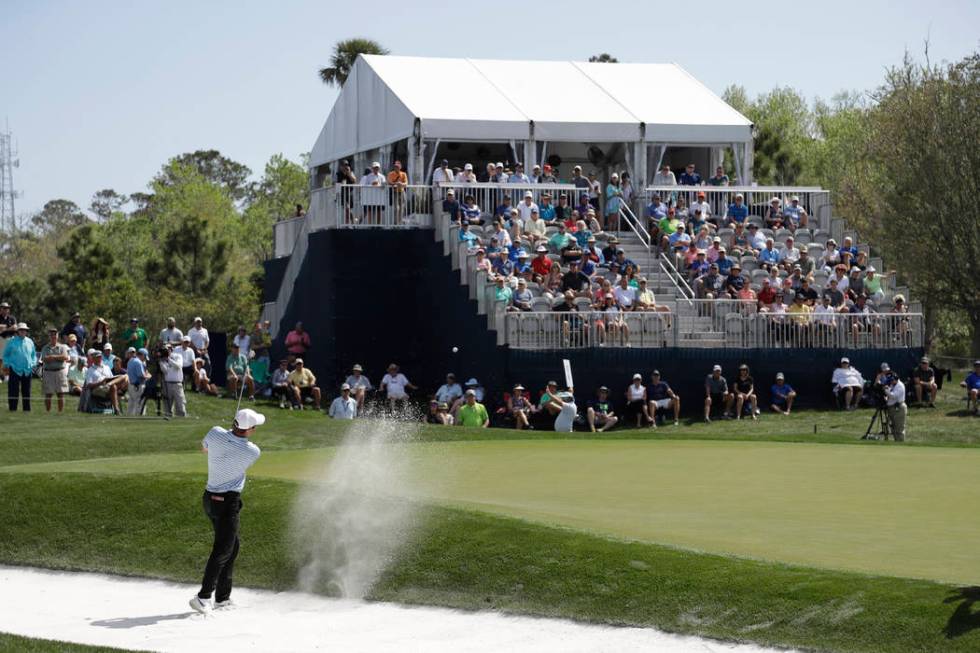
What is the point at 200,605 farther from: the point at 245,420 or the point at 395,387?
the point at 395,387

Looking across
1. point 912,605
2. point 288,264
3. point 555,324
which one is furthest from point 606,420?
point 912,605

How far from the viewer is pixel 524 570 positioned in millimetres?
14938

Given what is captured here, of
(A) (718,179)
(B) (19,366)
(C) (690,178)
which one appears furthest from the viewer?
(A) (718,179)

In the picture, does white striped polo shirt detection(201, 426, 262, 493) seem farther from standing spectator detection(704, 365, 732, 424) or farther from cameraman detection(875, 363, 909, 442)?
standing spectator detection(704, 365, 732, 424)

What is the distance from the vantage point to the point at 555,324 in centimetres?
3359

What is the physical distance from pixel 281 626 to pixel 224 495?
1.36 meters

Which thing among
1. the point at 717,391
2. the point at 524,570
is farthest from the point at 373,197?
the point at 524,570

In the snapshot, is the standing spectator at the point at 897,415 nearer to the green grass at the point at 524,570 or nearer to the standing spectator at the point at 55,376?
the green grass at the point at 524,570

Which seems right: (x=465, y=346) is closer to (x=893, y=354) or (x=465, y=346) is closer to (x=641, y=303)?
(x=641, y=303)

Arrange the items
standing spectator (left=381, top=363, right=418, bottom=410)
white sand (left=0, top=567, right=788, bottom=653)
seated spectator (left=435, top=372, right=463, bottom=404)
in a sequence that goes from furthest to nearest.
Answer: standing spectator (left=381, top=363, right=418, bottom=410) < seated spectator (left=435, top=372, right=463, bottom=404) < white sand (left=0, top=567, right=788, bottom=653)

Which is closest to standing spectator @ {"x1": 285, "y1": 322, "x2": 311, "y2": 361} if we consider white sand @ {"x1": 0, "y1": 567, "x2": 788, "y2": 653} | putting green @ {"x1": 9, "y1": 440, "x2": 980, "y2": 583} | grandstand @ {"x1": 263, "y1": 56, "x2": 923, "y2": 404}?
grandstand @ {"x1": 263, "y1": 56, "x2": 923, "y2": 404}

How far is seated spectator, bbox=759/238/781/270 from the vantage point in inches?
1469

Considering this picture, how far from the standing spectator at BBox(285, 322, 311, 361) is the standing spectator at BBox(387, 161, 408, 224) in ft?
11.4

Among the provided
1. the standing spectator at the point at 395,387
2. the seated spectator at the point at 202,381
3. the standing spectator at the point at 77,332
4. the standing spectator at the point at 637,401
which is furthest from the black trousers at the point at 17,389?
Result: the standing spectator at the point at 637,401
